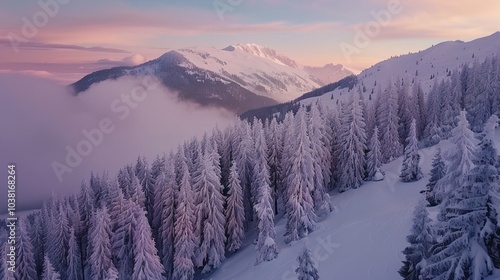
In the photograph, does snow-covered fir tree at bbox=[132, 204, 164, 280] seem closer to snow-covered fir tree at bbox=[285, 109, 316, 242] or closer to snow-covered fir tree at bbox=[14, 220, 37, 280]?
snow-covered fir tree at bbox=[285, 109, 316, 242]

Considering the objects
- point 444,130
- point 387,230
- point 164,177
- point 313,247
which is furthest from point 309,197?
point 444,130

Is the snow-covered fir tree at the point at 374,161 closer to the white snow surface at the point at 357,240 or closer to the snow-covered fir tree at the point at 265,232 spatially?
the white snow surface at the point at 357,240

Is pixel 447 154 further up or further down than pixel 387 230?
further up

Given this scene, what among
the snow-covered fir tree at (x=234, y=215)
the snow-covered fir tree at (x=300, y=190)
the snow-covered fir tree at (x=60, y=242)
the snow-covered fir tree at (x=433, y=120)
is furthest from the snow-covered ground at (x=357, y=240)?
the snow-covered fir tree at (x=60, y=242)

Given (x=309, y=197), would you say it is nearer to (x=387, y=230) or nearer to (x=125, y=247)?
(x=387, y=230)

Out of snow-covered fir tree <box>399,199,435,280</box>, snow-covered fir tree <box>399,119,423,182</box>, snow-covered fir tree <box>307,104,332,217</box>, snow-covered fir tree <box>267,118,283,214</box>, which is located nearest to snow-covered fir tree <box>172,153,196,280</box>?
snow-covered fir tree <box>267,118,283,214</box>

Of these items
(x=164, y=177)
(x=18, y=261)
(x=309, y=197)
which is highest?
(x=164, y=177)

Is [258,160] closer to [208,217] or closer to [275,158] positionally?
[275,158]
